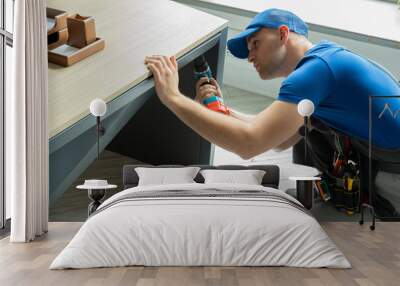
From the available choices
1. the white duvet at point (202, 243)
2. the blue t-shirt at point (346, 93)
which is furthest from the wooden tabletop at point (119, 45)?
the white duvet at point (202, 243)

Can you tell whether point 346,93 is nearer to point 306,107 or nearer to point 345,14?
point 306,107

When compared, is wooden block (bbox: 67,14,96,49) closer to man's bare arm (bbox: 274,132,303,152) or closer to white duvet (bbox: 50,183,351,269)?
man's bare arm (bbox: 274,132,303,152)

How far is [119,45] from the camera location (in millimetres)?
4766

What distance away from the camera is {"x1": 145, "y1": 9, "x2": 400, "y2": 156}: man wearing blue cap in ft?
14.4

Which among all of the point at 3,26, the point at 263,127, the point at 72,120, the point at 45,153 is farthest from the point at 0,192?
the point at 263,127

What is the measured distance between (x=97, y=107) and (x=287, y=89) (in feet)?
5.28

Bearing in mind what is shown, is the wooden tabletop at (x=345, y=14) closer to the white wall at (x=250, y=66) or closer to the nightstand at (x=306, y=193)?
the white wall at (x=250, y=66)

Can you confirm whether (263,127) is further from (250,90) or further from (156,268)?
(156,268)

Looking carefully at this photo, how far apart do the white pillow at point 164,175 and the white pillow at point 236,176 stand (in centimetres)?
17

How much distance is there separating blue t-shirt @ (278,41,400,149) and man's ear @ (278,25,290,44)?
0.27 meters

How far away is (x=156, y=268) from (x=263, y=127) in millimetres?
1840

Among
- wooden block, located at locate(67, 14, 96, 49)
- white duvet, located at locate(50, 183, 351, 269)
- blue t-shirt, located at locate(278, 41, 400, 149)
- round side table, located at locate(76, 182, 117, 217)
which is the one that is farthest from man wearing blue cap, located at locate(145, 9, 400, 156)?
white duvet, located at locate(50, 183, 351, 269)

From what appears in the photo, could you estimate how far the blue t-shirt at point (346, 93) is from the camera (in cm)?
434

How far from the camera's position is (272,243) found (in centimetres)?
305
